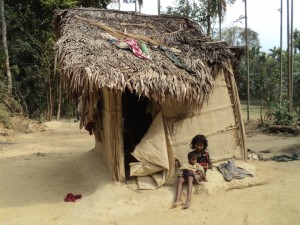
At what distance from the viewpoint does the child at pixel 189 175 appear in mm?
5090

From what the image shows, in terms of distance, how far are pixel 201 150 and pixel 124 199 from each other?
1.46 metres

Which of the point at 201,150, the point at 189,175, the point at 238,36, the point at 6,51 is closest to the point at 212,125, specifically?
the point at 201,150

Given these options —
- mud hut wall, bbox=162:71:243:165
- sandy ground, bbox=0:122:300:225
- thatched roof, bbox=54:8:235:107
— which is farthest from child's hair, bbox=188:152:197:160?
thatched roof, bbox=54:8:235:107

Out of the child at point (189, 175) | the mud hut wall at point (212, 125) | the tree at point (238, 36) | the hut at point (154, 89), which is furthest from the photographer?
the tree at point (238, 36)

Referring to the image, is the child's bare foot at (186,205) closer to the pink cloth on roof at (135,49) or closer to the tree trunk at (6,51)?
the pink cloth on roof at (135,49)

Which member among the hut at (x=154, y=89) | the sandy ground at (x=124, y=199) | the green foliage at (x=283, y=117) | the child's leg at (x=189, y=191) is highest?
the hut at (x=154, y=89)

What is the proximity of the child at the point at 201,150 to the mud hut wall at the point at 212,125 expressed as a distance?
0.31m

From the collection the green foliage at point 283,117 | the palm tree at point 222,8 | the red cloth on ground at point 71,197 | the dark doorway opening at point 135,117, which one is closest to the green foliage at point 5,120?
the dark doorway opening at point 135,117

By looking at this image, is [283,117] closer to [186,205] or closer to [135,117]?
[135,117]

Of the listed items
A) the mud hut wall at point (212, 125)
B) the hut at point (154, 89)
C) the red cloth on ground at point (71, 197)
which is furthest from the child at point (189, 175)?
the red cloth on ground at point (71, 197)

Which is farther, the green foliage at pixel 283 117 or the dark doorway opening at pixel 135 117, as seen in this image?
the green foliage at pixel 283 117

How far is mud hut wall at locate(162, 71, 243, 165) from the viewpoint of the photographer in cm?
580

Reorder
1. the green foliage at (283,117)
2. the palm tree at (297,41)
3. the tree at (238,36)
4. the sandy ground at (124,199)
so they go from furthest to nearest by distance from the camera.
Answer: the palm tree at (297,41) → the tree at (238,36) → the green foliage at (283,117) → the sandy ground at (124,199)

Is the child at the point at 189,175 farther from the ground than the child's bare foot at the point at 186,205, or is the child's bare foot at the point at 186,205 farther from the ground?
the child at the point at 189,175
